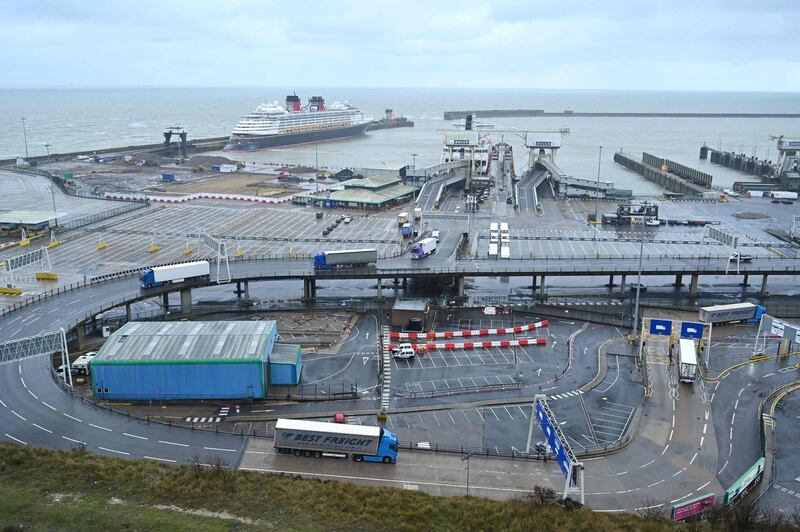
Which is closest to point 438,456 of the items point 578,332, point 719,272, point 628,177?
point 578,332

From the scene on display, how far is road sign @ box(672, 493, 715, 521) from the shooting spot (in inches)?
1055

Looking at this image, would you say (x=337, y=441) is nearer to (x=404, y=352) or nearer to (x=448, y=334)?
(x=404, y=352)

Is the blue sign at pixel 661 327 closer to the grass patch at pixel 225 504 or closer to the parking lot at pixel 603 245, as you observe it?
the grass patch at pixel 225 504

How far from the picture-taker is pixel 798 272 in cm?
5956

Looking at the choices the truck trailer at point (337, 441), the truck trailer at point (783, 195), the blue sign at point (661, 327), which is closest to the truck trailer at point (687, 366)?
the blue sign at point (661, 327)

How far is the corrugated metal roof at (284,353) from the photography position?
131ft

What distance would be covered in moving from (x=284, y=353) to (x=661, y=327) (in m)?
26.7

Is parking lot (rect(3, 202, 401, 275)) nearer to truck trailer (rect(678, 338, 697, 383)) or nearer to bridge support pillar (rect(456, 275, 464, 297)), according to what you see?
bridge support pillar (rect(456, 275, 464, 297))

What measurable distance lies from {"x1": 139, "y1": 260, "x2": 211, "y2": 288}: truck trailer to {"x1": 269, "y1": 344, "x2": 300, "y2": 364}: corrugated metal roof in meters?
15.9

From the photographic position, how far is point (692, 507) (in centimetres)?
2709

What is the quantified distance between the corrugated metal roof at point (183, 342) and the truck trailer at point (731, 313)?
3393 cm

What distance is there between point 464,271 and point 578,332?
12.1m

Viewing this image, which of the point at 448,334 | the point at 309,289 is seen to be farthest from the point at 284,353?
the point at 309,289

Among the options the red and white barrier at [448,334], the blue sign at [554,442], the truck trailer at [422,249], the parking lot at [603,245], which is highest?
the truck trailer at [422,249]
